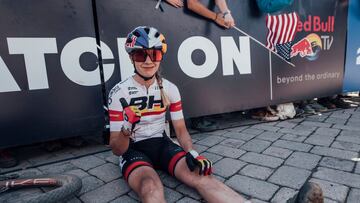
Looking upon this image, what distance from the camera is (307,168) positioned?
2.62 m

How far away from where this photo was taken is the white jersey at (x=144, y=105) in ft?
7.17

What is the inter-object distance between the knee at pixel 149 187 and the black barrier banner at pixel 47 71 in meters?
1.52

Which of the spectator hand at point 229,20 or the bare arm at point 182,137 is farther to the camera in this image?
the spectator hand at point 229,20

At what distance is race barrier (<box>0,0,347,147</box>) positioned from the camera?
282cm

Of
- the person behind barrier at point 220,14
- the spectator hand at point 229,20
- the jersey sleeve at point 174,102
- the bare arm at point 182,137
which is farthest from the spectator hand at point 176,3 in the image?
the bare arm at point 182,137

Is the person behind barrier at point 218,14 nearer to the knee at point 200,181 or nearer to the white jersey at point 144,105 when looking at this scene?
the white jersey at point 144,105

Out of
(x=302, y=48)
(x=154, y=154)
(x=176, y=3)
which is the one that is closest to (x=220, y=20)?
(x=176, y=3)

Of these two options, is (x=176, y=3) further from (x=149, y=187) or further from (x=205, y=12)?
(x=149, y=187)

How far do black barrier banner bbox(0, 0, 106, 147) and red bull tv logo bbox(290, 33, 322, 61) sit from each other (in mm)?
3262

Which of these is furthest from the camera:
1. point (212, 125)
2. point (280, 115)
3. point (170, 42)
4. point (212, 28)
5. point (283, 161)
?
point (280, 115)

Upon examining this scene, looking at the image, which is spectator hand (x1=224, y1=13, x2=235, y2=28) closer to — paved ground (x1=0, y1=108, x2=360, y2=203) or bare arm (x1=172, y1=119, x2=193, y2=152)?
paved ground (x1=0, y1=108, x2=360, y2=203)

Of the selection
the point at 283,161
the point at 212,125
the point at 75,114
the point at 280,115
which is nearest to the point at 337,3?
the point at 280,115

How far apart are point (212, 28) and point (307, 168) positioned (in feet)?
7.29

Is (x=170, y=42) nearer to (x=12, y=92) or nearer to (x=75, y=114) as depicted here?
(x=75, y=114)
